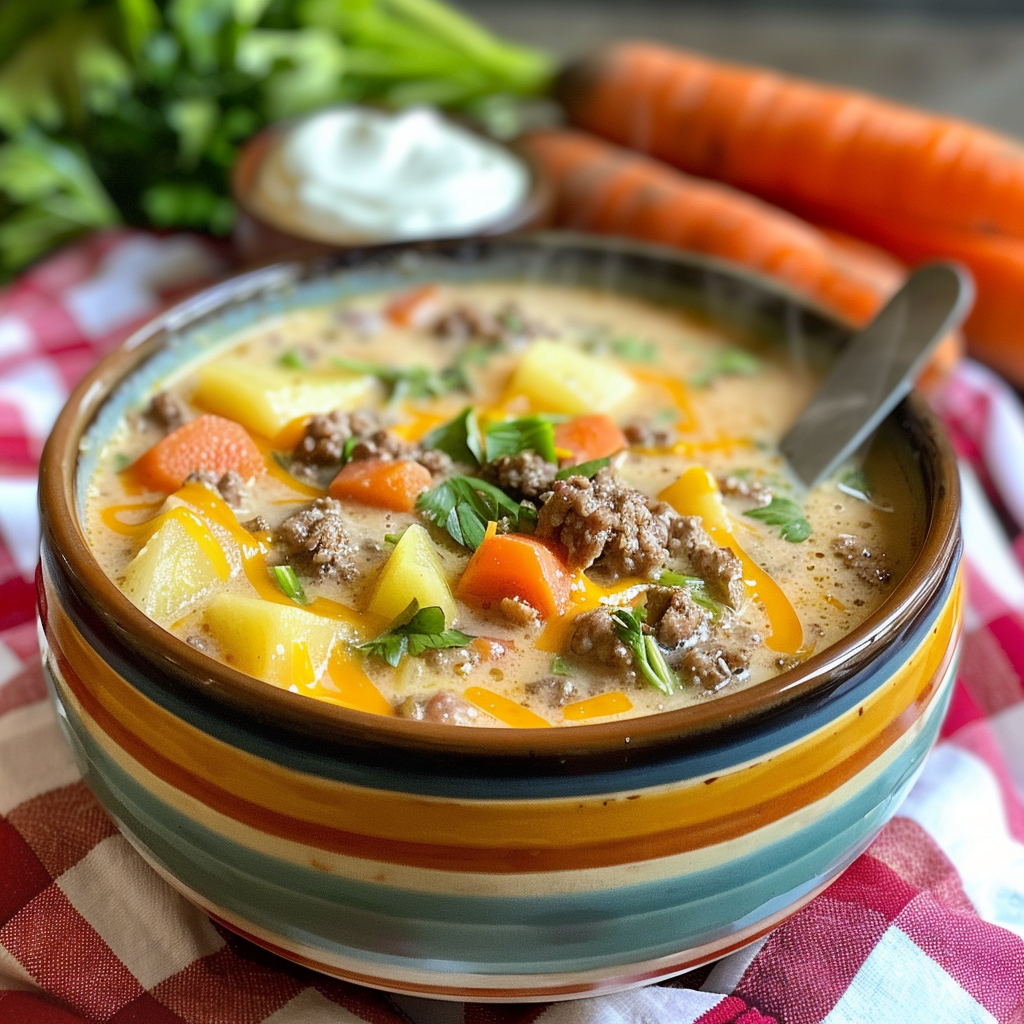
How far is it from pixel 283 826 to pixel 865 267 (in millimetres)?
2685

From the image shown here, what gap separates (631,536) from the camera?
176cm

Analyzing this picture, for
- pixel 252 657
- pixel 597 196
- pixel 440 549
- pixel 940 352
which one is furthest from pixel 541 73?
pixel 252 657

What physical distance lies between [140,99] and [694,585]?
284 centimetres

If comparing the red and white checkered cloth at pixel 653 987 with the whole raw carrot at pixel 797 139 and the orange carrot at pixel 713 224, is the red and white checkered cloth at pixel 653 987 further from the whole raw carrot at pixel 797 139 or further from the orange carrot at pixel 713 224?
the whole raw carrot at pixel 797 139

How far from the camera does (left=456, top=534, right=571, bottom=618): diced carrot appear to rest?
1701 mm

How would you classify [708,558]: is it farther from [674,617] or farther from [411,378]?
[411,378]

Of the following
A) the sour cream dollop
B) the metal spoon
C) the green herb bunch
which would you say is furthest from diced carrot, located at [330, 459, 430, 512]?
the green herb bunch

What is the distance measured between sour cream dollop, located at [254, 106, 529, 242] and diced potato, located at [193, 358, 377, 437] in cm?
120

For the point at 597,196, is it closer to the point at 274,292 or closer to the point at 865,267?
the point at 865,267

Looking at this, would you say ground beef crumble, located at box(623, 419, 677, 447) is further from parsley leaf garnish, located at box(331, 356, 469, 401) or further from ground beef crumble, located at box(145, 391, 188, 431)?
ground beef crumble, located at box(145, 391, 188, 431)

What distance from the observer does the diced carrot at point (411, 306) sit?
2553mm

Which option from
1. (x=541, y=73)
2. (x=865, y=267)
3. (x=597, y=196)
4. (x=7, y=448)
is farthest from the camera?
(x=541, y=73)

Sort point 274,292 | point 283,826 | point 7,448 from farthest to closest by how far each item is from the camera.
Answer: point 7,448 → point 274,292 → point 283,826

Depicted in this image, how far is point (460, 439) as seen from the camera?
208cm
